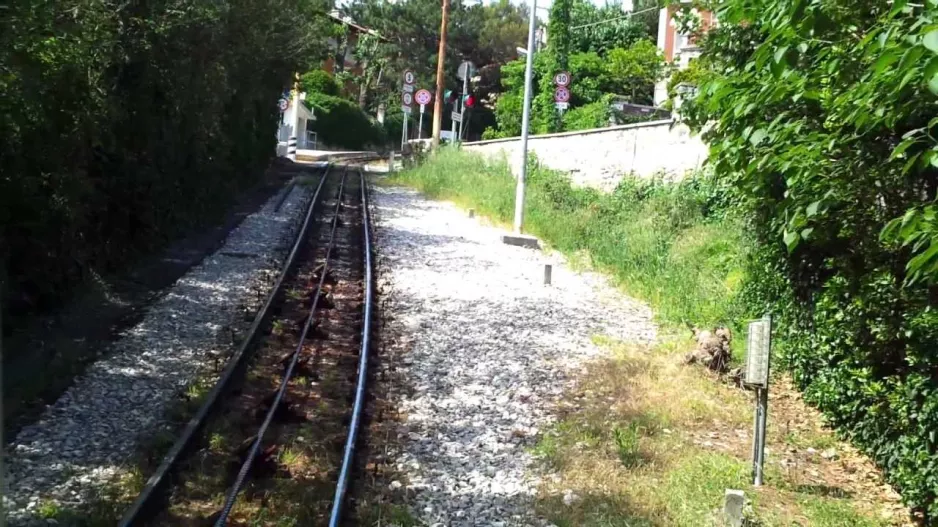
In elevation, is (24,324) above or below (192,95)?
below

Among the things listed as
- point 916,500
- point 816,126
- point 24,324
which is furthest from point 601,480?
point 24,324

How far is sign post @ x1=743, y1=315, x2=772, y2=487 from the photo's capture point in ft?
20.7

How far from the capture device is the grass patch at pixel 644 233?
11734 mm

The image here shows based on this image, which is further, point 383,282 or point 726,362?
point 383,282

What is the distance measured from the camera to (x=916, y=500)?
5609 mm

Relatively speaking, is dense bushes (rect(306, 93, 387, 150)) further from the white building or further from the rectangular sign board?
the rectangular sign board

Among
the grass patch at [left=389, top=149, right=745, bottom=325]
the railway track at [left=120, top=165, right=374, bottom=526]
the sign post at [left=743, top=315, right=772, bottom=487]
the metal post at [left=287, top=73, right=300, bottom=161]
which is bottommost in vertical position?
the railway track at [left=120, top=165, right=374, bottom=526]

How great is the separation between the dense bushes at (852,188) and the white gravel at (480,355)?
7.87ft

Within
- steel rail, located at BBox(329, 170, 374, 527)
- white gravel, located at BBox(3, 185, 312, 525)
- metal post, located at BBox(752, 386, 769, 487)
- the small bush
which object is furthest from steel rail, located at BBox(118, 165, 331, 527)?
the small bush

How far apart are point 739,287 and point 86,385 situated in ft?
23.0

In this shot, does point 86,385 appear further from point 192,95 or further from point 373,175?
point 373,175

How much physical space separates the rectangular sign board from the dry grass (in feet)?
2.27

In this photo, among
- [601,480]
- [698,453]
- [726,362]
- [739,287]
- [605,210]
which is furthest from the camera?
[605,210]

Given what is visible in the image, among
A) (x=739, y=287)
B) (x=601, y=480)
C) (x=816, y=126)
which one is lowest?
(x=601, y=480)
